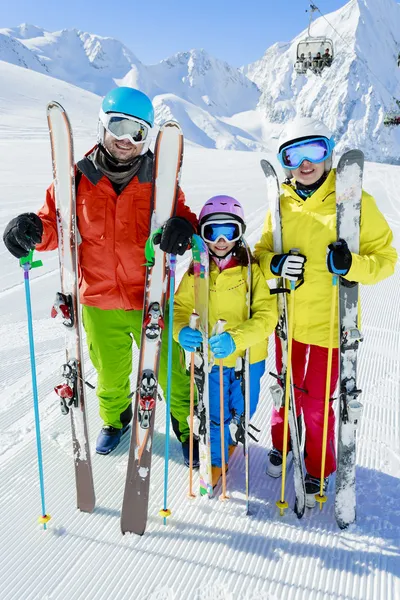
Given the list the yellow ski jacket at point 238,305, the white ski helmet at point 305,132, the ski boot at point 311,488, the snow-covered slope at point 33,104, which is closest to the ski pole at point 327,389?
the ski boot at point 311,488

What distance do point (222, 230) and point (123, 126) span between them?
0.71m

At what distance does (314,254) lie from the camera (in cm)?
221

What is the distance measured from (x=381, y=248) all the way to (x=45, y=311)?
3851mm

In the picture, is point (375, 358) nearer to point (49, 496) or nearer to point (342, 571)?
point (342, 571)

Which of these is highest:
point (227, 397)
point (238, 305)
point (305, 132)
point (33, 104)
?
point (33, 104)

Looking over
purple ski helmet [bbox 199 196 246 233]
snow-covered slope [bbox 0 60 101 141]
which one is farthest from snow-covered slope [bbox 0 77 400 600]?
snow-covered slope [bbox 0 60 101 141]

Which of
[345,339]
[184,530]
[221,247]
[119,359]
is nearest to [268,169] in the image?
[221,247]

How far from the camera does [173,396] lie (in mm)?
2695

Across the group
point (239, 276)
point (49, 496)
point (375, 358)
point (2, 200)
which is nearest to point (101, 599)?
point (49, 496)

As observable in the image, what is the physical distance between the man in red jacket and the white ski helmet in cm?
62

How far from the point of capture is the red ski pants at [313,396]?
91.5 inches

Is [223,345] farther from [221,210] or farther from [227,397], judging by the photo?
[221,210]

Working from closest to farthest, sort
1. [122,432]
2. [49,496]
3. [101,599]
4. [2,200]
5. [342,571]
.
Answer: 1. [101,599]
2. [342,571]
3. [49,496]
4. [122,432]
5. [2,200]

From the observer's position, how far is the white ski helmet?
7.11ft
